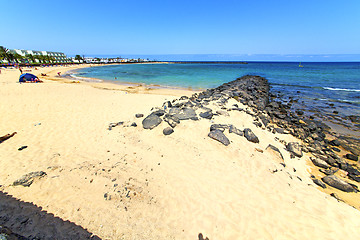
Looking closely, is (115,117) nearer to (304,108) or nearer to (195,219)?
(195,219)

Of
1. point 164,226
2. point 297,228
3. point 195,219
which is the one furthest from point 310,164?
point 164,226

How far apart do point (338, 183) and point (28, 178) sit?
1218cm

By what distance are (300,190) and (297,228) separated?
5.79 feet

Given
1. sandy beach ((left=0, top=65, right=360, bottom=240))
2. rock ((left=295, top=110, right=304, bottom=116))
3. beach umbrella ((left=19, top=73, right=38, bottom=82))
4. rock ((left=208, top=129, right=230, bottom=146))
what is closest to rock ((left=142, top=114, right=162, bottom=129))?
sandy beach ((left=0, top=65, right=360, bottom=240))

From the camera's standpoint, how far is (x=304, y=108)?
17.1 m

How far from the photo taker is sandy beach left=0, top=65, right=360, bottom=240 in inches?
158

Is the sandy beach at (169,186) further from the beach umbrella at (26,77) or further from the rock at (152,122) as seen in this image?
the beach umbrella at (26,77)

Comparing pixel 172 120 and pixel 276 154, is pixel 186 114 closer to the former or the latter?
pixel 172 120

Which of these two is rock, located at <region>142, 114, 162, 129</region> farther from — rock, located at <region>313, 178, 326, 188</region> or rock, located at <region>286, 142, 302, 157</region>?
rock, located at <region>313, 178, 326, 188</region>

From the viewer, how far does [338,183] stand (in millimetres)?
6227

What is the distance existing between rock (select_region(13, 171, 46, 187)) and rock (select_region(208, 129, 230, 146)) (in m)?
7.11

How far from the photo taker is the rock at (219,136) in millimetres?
7132

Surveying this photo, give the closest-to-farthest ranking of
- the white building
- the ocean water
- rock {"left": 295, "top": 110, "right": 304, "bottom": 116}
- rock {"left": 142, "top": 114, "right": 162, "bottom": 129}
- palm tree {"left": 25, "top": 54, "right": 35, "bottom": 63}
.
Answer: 1. rock {"left": 142, "top": 114, "right": 162, "bottom": 129}
2. rock {"left": 295, "top": 110, "right": 304, "bottom": 116}
3. the ocean water
4. palm tree {"left": 25, "top": 54, "right": 35, "bottom": 63}
5. the white building

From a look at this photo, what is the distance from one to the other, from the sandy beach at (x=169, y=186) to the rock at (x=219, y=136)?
0.23 meters
